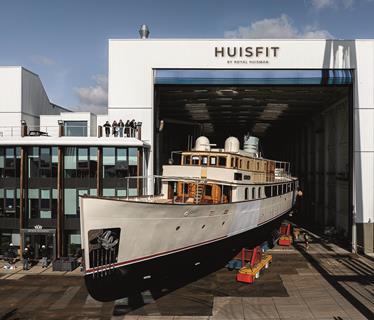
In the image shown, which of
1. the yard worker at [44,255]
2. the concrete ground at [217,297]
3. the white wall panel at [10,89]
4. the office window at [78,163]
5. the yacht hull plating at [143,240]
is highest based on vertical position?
the white wall panel at [10,89]

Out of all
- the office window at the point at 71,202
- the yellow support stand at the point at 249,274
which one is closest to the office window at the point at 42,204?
the office window at the point at 71,202

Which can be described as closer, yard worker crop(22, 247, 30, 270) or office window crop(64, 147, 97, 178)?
yard worker crop(22, 247, 30, 270)

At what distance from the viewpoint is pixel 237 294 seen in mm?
18984

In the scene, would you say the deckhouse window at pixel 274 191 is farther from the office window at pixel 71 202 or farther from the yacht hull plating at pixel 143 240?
the office window at pixel 71 202

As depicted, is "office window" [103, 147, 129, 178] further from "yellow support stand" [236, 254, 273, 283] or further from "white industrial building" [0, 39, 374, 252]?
"yellow support stand" [236, 254, 273, 283]

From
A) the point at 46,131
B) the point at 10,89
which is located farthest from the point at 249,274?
the point at 10,89

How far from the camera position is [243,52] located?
93.1 ft

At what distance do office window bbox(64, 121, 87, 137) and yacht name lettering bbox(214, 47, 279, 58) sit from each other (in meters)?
13.3

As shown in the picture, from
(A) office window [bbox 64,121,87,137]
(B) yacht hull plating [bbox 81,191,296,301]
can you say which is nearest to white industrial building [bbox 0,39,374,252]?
(A) office window [bbox 64,121,87,137]

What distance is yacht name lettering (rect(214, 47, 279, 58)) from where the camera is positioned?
92.6ft

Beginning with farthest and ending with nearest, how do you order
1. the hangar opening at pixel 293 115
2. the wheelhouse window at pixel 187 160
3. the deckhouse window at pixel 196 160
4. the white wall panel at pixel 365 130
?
the hangar opening at pixel 293 115, the white wall panel at pixel 365 130, the wheelhouse window at pixel 187 160, the deckhouse window at pixel 196 160

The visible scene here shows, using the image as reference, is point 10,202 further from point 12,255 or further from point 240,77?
point 240,77

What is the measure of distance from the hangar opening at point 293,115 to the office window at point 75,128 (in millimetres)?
6530

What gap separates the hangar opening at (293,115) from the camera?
93.6ft
